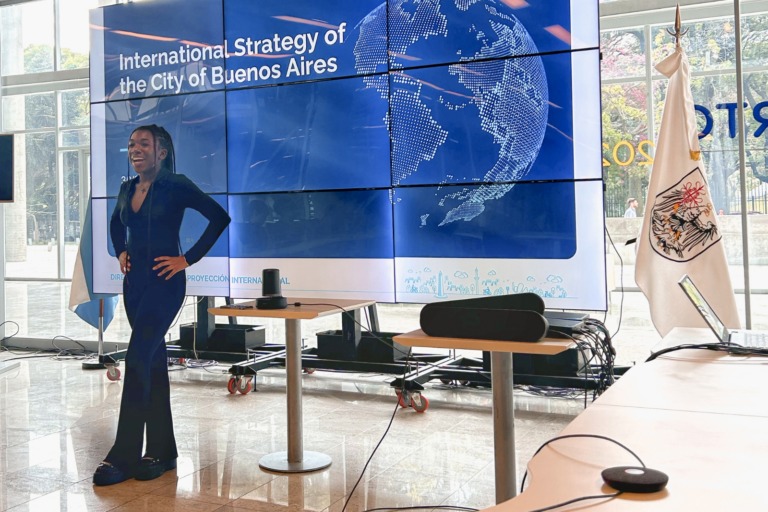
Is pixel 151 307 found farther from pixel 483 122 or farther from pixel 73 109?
pixel 73 109

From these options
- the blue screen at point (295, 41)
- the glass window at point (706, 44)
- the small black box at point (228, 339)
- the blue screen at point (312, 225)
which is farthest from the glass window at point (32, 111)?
the glass window at point (706, 44)

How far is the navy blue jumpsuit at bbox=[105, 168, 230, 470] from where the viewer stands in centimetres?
393

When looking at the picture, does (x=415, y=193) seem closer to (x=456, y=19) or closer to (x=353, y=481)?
(x=456, y=19)

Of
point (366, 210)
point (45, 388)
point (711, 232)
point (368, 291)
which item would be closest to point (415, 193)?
point (366, 210)

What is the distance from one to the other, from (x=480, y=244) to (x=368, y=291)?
2.73ft

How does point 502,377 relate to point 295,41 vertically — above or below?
below

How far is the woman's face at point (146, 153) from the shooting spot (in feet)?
13.4

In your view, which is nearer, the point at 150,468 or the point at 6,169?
the point at 150,468

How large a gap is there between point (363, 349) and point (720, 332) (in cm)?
325

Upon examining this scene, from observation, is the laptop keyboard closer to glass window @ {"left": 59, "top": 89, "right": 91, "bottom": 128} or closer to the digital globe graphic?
the digital globe graphic

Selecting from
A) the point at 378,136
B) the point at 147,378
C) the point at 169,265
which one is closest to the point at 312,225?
the point at 378,136

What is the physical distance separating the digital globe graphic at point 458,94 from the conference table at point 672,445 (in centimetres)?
278

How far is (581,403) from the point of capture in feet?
17.5

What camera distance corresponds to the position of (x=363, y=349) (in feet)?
18.7
